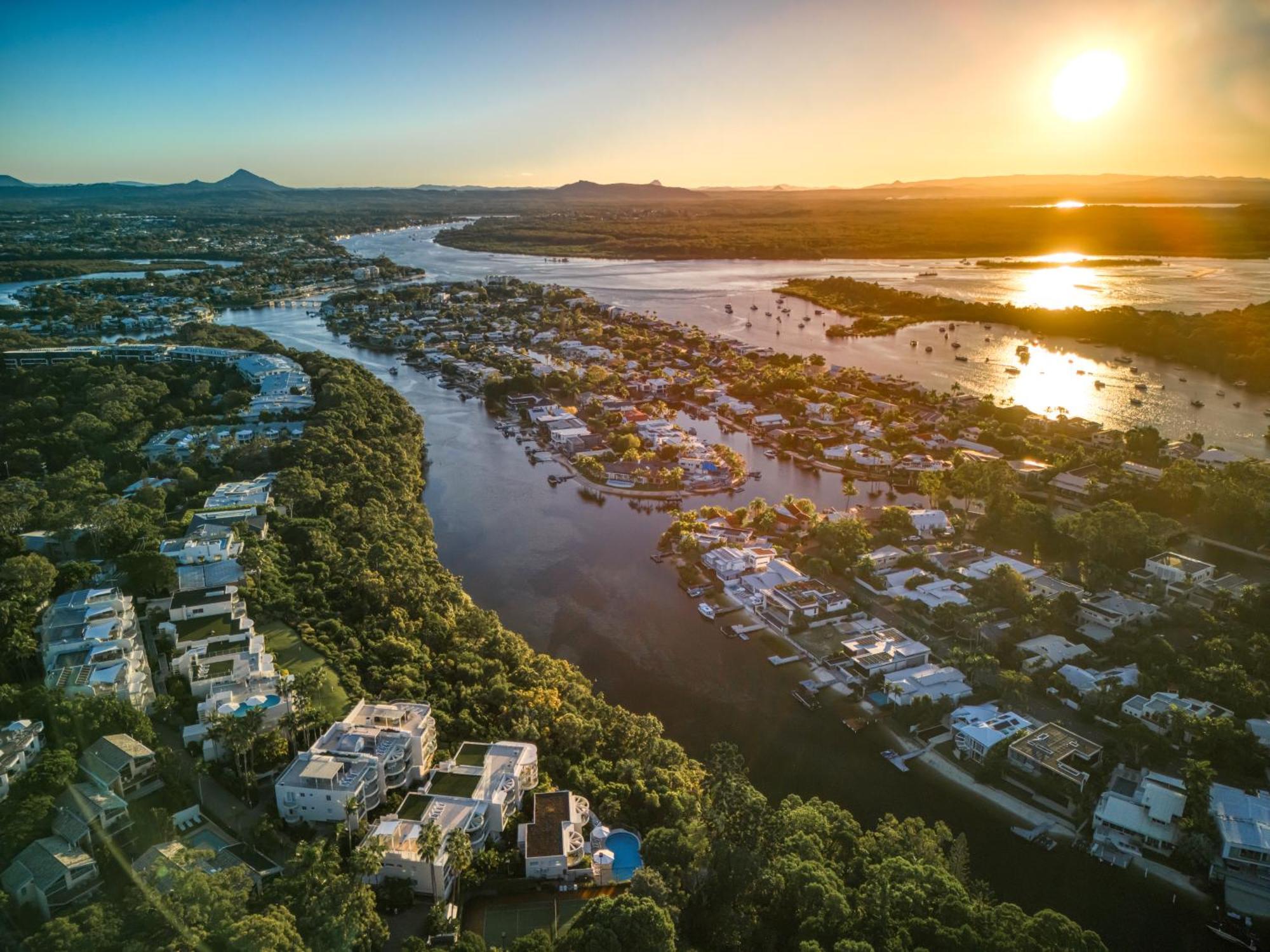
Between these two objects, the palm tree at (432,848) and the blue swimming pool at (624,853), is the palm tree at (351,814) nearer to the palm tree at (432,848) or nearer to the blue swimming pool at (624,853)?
the palm tree at (432,848)

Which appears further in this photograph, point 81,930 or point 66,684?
point 66,684

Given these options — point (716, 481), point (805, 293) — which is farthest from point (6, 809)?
point (805, 293)

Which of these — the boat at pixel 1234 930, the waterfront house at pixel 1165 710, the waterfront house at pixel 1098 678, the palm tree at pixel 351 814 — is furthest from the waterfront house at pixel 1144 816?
the palm tree at pixel 351 814

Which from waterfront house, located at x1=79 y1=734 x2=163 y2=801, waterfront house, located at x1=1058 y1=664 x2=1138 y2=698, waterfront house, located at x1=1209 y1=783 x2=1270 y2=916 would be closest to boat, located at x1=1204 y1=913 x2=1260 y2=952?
waterfront house, located at x1=1209 y1=783 x2=1270 y2=916

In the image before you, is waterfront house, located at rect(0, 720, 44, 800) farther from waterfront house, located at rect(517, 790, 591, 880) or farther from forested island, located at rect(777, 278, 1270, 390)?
forested island, located at rect(777, 278, 1270, 390)

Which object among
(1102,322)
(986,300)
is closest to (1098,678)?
(1102,322)

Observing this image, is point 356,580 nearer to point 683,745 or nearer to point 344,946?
point 683,745

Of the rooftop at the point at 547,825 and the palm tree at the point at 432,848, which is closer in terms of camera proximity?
the palm tree at the point at 432,848
